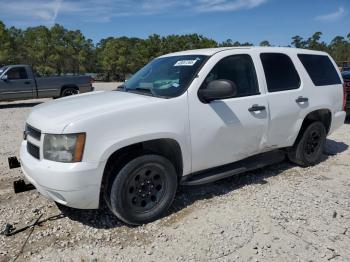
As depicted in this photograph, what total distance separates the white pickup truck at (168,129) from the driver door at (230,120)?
1 cm

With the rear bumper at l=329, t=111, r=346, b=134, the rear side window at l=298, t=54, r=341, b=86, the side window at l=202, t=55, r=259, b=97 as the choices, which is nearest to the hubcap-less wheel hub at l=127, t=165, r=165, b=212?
the side window at l=202, t=55, r=259, b=97

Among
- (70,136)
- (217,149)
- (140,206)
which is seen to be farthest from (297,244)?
(70,136)

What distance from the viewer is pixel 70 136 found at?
3.19 meters

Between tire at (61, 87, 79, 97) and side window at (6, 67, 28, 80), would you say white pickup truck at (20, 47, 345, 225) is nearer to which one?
tire at (61, 87, 79, 97)

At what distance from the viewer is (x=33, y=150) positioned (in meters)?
3.58

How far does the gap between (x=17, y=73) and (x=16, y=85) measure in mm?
528

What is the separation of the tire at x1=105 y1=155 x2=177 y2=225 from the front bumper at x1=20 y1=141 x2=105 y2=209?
0.21 meters

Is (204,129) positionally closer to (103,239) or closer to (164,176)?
(164,176)

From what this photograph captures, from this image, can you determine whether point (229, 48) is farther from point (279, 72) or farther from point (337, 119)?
point (337, 119)

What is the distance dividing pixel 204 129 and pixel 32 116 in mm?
1927

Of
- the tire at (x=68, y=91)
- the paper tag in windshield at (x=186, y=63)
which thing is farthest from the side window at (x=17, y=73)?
the paper tag in windshield at (x=186, y=63)

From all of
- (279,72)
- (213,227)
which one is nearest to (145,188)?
(213,227)

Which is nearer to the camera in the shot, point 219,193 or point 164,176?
point 164,176

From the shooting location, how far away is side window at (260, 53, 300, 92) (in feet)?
15.5
